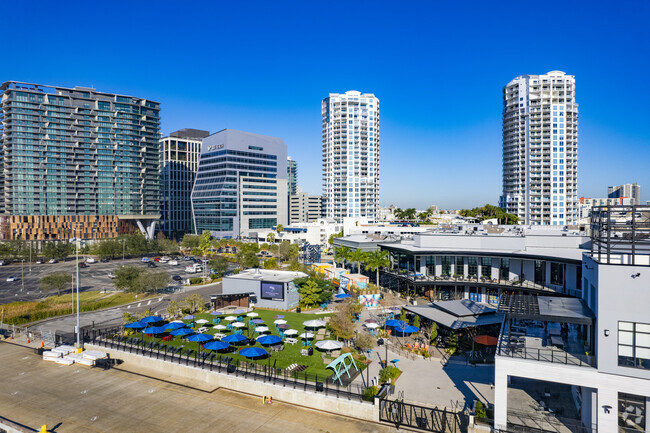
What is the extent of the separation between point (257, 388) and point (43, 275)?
77523 millimetres

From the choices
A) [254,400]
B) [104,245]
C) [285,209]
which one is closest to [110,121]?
[104,245]

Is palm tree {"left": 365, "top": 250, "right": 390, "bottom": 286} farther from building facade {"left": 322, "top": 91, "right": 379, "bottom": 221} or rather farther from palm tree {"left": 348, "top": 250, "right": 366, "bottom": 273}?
building facade {"left": 322, "top": 91, "right": 379, "bottom": 221}

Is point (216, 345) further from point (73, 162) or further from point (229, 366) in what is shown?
point (73, 162)

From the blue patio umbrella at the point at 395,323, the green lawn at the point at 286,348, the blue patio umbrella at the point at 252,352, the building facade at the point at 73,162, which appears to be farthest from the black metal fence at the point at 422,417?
the building facade at the point at 73,162

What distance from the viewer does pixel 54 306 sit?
53.9 m

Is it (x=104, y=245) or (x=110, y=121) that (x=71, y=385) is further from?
(x=110, y=121)

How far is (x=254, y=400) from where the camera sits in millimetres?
27750

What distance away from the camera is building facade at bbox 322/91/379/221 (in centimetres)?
16725

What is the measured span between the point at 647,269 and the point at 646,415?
6.94m

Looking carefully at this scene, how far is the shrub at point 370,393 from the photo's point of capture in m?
25.7

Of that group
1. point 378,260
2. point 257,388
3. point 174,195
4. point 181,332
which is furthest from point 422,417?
A: point 174,195

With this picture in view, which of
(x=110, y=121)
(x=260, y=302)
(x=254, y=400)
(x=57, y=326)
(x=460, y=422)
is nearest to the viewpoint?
(x=460, y=422)

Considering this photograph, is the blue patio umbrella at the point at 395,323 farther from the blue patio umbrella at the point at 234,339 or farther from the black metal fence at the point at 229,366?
the blue patio umbrella at the point at 234,339

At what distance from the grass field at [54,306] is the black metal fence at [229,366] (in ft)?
51.2
